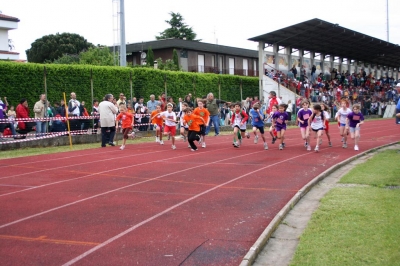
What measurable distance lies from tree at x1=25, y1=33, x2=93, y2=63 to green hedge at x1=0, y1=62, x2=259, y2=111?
146ft

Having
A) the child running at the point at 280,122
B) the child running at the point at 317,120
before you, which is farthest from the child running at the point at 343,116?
the child running at the point at 280,122

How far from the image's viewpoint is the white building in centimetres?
4973

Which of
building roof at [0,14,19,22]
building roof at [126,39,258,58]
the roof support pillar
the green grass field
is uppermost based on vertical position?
building roof at [0,14,19,22]

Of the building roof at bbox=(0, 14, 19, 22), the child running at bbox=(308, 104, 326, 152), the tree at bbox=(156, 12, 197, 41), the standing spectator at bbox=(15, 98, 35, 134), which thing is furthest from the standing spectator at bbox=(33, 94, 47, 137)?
the tree at bbox=(156, 12, 197, 41)

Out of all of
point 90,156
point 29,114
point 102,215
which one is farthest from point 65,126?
point 102,215

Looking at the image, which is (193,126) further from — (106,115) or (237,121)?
(106,115)

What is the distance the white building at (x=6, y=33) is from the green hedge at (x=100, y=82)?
944 inches

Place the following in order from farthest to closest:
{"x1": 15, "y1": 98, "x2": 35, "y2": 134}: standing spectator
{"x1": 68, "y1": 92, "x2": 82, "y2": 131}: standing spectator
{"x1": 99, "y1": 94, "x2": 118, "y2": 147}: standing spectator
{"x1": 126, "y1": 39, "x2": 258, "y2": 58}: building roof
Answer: {"x1": 126, "y1": 39, "x2": 258, "y2": 58}: building roof
{"x1": 68, "y1": 92, "x2": 82, "y2": 131}: standing spectator
{"x1": 99, "y1": 94, "x2": 118, "y2": 147}: standing spectator
{"x1": 15, "y1": 98, "x2": 35, "y2": 134}: standing spectator

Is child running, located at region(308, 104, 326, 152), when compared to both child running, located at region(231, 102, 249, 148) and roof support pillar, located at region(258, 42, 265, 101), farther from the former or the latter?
roof support pillar, located at region(258, 42, 265, 101)

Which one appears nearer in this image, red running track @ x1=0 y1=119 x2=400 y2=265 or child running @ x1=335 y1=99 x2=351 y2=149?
red running track @ x1=0 y1=119 x2=400 y2=265

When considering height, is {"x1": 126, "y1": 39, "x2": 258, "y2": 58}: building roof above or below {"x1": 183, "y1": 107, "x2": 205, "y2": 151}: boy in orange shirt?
above

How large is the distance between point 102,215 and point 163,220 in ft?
3.53

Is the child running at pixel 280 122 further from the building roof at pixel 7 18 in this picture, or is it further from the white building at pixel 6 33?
the building roof at pixel 7 18

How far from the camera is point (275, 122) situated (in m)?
19.1
